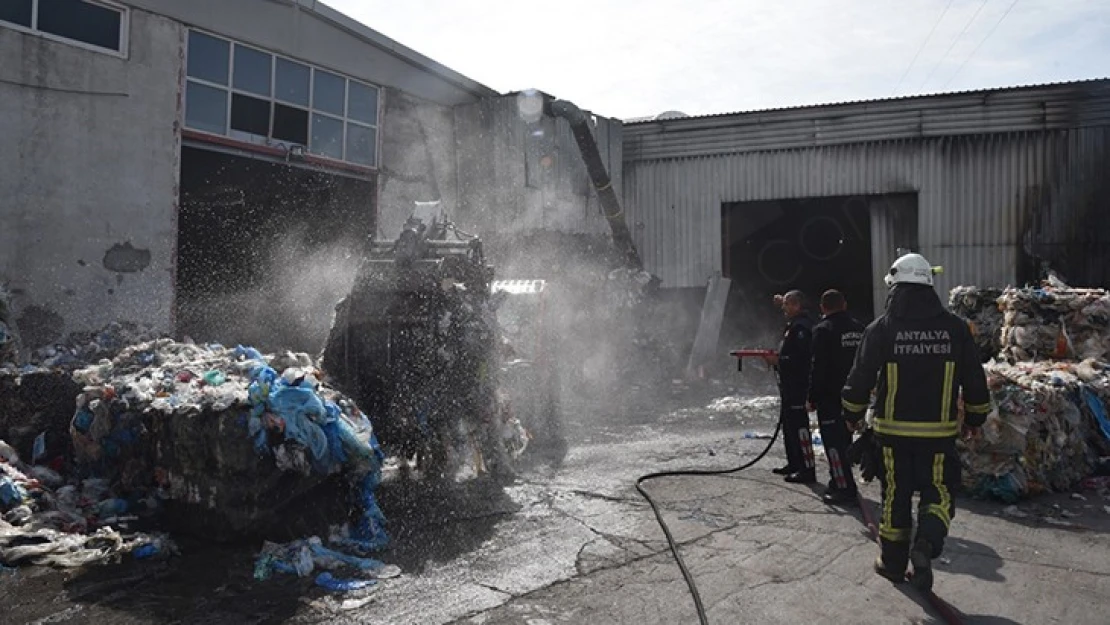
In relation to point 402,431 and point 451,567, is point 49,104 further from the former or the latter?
point 451,567

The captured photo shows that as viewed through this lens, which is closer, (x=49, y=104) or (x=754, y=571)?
(x=754, y=571)

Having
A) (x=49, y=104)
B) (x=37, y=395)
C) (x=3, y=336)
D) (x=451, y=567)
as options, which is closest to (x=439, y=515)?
(x=451, y=567)

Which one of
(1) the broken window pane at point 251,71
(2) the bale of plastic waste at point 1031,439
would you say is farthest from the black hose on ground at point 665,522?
(1) the broken window pane at point 251,71

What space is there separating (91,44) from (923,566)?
11824 mm

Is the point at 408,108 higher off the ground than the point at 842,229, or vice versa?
the point at 408,108

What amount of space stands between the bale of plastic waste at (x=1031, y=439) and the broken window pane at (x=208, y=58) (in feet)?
38.8

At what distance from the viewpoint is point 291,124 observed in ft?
43.0

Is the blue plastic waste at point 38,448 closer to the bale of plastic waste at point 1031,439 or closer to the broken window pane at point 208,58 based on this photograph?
the broken window pane at point 208,58

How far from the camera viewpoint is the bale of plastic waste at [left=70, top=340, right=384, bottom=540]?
485 centimetres

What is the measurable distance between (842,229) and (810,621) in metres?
18.0

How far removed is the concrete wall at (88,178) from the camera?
9375 mm

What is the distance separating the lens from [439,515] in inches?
223

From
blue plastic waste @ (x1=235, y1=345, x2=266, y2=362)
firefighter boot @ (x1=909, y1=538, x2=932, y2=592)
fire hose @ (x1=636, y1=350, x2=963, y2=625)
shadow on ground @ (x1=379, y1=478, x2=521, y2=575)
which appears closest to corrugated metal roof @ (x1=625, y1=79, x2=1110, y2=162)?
fire hose @ (x1=636, y1=350, x2=963, y2=625)

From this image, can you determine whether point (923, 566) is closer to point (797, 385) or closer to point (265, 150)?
point (797, 385)
